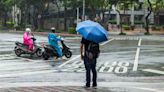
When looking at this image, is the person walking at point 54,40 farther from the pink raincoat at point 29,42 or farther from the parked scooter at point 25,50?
the pink raincoat at point 29,42

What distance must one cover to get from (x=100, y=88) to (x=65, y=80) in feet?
7.87

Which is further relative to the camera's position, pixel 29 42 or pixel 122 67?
pixel 29 42

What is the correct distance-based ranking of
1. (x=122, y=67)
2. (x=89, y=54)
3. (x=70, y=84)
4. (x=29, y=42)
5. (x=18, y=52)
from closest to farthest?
(x=89, y=54)
(x=70, y=84)
(x=122, y=67)
(x=29, y=42)
(x=18, y=52)

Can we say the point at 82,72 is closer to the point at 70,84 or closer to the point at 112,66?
the point at 112,66

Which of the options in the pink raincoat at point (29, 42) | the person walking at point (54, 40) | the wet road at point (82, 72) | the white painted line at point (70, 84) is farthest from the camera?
the pink raincoat at point (29, 42)

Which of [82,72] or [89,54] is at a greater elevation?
[89,54]

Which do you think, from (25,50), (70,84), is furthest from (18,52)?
(70,84)

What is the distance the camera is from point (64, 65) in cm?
2109

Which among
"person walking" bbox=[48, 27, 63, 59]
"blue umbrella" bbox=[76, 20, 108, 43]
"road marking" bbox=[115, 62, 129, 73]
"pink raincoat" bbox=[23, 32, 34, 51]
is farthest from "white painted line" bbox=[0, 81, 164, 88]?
"pink raincoat" bbox=[23, 32, 34, 51]

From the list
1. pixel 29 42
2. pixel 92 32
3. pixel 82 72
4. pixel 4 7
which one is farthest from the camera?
pixel 4 7

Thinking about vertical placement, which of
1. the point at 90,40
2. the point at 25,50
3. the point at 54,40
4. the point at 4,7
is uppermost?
the point at 4,7

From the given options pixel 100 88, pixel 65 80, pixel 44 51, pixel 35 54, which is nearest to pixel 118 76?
pixel 65 80

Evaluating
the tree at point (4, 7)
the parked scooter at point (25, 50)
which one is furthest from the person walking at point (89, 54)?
the tree at point (4, 7)

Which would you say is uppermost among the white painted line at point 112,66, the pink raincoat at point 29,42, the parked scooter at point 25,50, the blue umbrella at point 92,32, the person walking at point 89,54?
the blue umbrella at point 92,32
